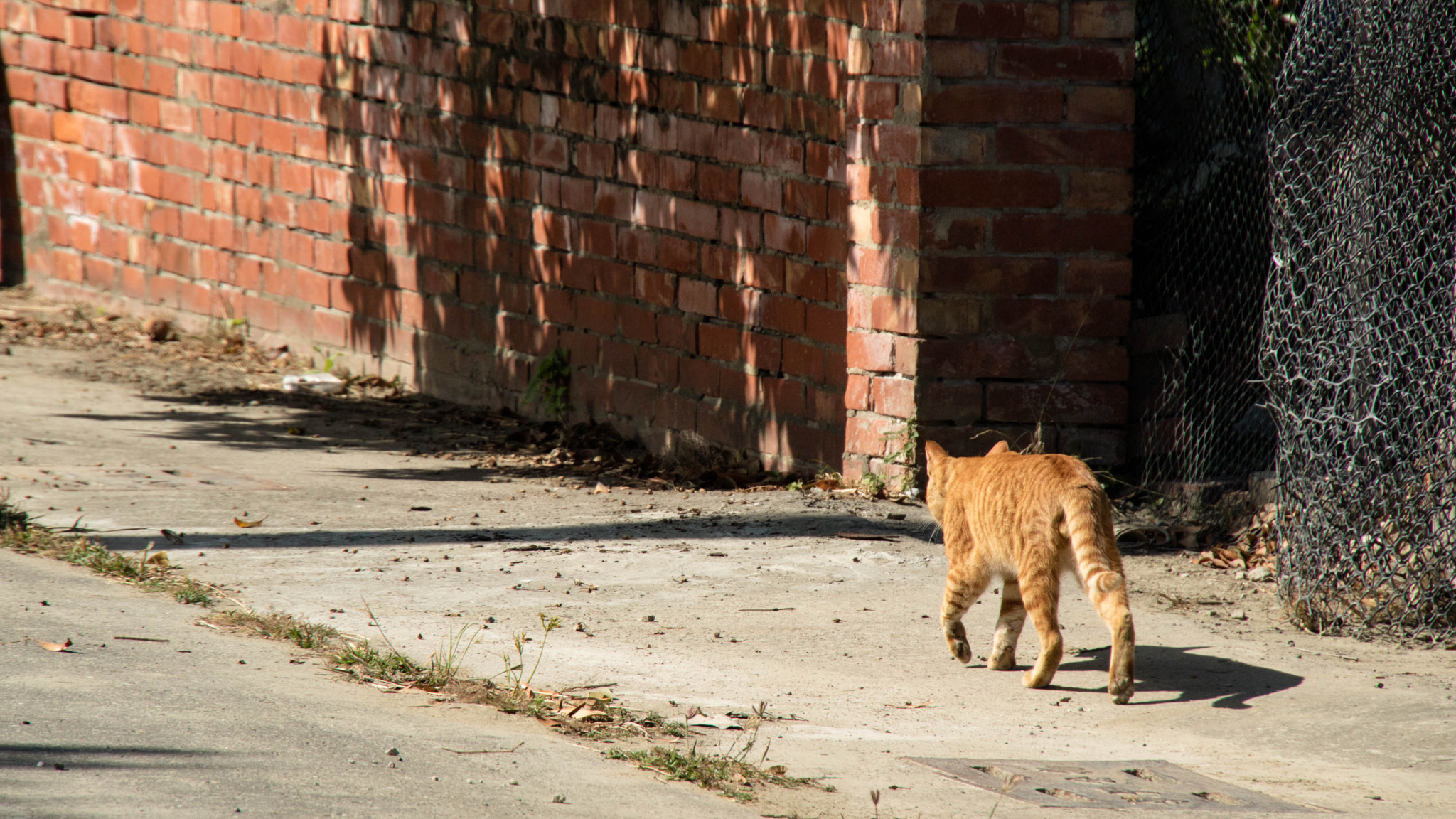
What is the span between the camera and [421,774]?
3848mm

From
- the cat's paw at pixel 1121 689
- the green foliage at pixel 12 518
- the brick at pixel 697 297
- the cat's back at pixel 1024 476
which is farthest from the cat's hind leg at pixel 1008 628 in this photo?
the green foliage at pixel 12 518

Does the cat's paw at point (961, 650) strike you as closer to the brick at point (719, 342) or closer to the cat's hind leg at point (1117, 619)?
the cat's hind leg at point (1117, 619)

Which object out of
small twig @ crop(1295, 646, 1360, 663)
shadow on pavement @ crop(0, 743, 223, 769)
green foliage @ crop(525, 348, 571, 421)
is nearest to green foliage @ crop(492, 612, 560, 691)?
shadow on pavement @ crop(0, 743, 223, 769)

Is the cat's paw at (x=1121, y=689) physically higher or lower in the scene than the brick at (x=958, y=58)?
lower

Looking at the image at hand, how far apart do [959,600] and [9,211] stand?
33.5ft

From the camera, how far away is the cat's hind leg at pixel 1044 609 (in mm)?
4867

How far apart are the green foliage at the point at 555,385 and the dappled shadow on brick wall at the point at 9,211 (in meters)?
5.97

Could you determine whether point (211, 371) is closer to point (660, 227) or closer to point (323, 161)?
point (323, 161)

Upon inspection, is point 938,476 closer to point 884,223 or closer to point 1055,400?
point 1055,400

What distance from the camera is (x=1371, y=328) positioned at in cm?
540

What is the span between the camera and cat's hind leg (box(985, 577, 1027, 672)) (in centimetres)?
513

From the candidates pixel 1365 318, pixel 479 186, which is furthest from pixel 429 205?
pixel 1365 318

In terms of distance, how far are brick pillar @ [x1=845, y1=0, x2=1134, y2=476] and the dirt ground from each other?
642 mm

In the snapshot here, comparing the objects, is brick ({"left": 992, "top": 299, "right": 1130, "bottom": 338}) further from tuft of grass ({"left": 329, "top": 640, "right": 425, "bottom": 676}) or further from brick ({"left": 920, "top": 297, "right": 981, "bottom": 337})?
tuft of grass ({"left": 329, "top": 640, "right": 425, "bottom": 676})
